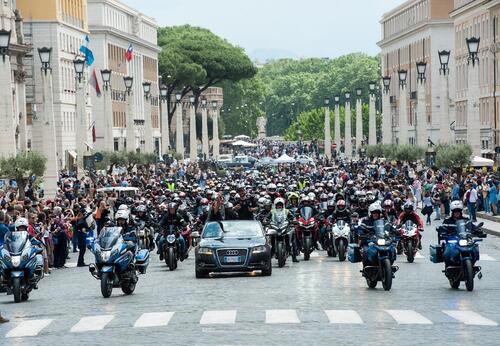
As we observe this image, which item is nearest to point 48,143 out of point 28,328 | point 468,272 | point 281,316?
point 468,272

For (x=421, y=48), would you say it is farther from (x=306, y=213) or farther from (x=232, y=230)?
(x=232, y=230)

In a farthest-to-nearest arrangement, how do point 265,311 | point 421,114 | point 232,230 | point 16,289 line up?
point 421,114
point 232,230
point 16,289
point 265,311

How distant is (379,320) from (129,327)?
3.43 m

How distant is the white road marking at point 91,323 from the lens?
2345cm

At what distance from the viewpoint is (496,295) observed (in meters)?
28.6

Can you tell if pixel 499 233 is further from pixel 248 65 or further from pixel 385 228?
pixel 248 65

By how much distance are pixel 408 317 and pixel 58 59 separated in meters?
104

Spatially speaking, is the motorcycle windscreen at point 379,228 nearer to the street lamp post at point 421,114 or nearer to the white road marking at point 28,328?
the white road marking at point 28,328

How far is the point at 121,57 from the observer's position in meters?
164

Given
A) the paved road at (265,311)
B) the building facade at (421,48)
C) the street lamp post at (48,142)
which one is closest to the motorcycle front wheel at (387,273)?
the paved road at (265,311)

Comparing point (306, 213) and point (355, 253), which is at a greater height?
point (306, 213)

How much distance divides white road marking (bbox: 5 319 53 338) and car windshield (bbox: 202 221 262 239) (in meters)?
10.3

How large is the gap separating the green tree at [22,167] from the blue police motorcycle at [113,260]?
32456mm

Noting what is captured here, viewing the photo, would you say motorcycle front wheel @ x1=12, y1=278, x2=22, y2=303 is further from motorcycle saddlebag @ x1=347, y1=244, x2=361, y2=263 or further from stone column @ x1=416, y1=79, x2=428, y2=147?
stone column @ x1=416, y1=79, x2=428, y2=147
